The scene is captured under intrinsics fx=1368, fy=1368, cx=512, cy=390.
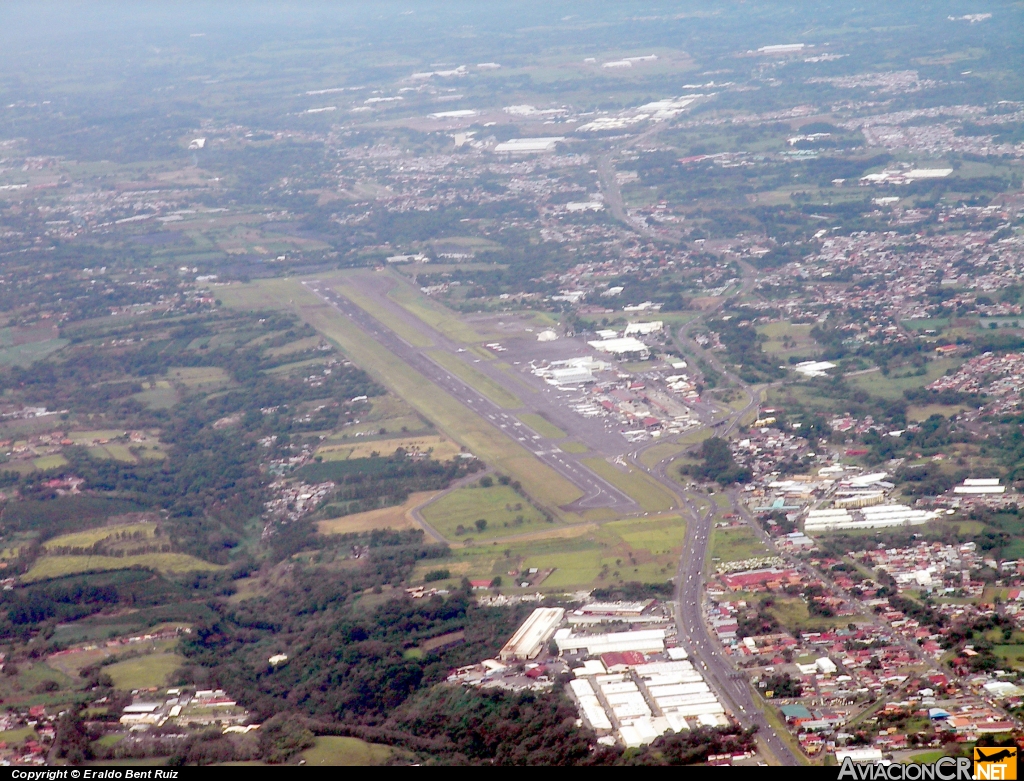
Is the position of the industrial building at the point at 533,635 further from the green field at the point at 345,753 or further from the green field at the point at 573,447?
the green field at the point at 573,447

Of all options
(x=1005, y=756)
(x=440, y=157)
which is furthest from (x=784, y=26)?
(x=1005, y=756)

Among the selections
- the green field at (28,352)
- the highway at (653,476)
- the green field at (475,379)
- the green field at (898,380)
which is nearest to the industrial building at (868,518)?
the highway at (653,476)

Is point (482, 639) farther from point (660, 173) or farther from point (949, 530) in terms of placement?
point (660, 173)

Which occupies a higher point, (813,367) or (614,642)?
(614,642)

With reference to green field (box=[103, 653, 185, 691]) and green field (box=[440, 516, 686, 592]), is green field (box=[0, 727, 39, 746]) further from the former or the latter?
green field (box=[440, 516, 686, 592])

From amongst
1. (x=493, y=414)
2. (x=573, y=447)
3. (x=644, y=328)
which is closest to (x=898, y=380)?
(x=644, y=328)

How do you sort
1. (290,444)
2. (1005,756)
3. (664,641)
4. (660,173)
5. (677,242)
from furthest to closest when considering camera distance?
(660,173) → (677,242) → (290,444) → (664,641) → (1005,756)

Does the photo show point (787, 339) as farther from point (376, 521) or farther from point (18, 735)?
point (18, 735)
